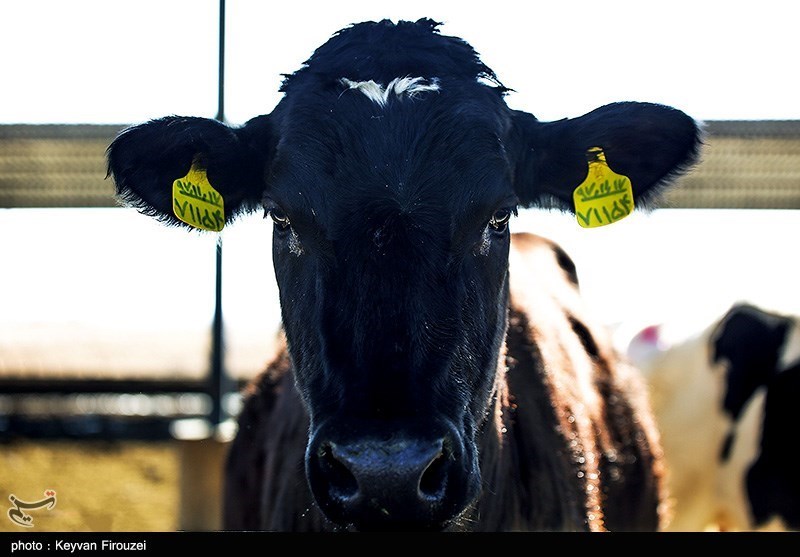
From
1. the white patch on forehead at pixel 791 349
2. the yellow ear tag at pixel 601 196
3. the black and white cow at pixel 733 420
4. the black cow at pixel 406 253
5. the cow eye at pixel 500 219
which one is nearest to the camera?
the black cow at pixel 406 253

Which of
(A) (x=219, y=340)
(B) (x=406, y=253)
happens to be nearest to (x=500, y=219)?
(B) (x=406, y=253)

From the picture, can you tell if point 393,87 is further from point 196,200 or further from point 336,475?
point 336,475

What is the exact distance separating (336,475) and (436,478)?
0.21 metres

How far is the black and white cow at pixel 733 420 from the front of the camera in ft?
16.0

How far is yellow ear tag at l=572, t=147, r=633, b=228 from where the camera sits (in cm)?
277

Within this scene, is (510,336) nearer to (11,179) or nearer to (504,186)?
(504,186)

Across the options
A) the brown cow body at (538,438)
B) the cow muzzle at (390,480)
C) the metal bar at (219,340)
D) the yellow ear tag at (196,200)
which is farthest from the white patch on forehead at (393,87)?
the metal bar at (219,340)

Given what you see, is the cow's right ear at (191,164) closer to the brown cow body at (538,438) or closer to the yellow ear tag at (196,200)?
the yellow ear tag at (196,200)

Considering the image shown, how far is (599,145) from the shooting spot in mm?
2717

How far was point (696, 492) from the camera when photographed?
5215mm

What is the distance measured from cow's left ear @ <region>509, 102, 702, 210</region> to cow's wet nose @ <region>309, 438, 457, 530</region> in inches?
43.9

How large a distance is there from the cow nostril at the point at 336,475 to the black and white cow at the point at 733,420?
11.8 ft

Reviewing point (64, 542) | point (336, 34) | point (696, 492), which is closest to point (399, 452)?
point (64, 542)

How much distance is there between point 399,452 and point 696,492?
3.96 metres
